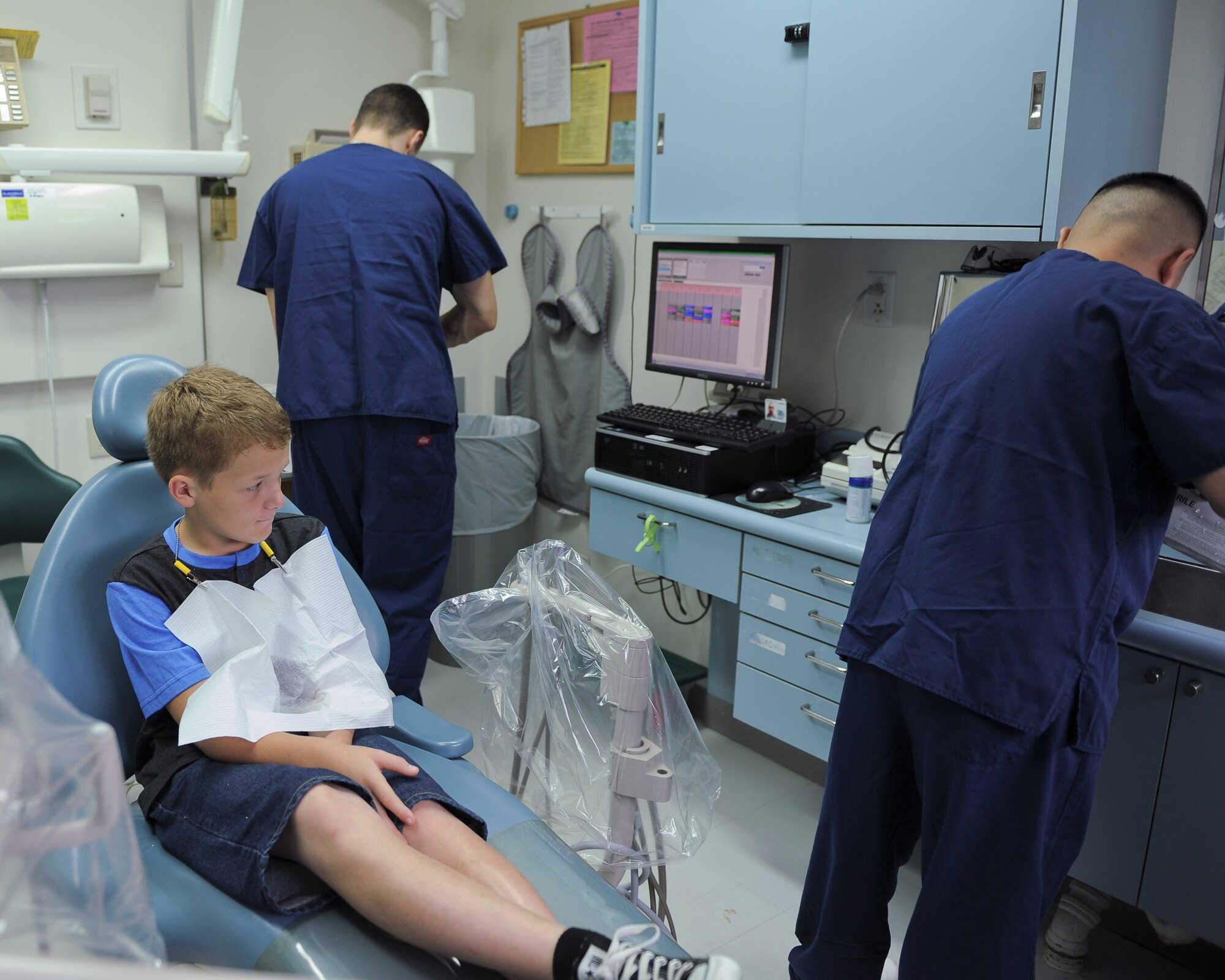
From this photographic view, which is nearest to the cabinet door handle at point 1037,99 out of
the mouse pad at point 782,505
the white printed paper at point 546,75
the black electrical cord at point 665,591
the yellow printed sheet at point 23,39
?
the mouse pad at point 782,505

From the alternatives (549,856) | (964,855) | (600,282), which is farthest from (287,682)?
(600,282)

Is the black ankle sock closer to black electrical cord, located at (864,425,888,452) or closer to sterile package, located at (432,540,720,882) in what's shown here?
sterile package, located at (432,540,720,882)

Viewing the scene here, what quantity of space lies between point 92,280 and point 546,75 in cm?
149

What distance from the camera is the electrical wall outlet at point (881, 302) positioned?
2480 millimetres

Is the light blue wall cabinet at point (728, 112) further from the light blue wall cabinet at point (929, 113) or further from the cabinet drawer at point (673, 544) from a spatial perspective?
the cabinet drawer at point (673, 544)

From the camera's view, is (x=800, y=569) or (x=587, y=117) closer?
(x=800, y=569)

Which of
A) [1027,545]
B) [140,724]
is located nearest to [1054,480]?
[1027,545]

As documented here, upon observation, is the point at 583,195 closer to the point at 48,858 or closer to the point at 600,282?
the point at 600,282

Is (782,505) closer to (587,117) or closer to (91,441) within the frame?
(587,117)

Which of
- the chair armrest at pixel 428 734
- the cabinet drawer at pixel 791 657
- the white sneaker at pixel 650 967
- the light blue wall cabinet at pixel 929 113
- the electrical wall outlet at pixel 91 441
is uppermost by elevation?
the light blue wall cabinet at pixel 929 113

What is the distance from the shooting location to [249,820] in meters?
1.24

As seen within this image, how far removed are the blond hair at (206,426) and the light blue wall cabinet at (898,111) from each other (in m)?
1.28

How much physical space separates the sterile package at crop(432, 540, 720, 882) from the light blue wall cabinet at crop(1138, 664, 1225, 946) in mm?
762

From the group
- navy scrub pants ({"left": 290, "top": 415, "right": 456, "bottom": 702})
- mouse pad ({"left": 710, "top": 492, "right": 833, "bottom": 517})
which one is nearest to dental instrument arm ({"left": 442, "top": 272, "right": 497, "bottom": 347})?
navy scrub pants ({"left": 290, "top": 415, "right": 456, "bottom": 702})
